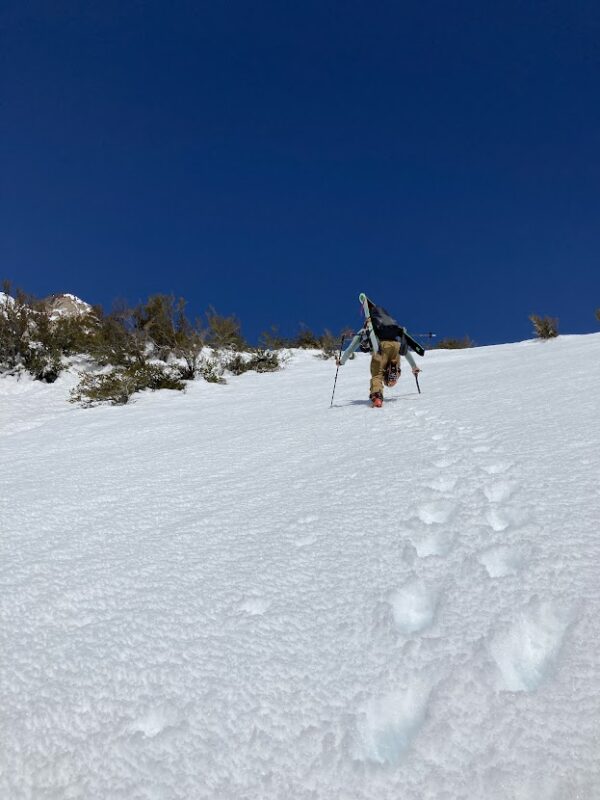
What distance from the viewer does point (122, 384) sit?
23.7ft

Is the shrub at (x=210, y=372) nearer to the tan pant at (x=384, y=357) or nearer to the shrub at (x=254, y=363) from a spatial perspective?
the shrub at (x=254, y=363)

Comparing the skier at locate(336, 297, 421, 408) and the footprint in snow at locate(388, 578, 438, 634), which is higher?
the skier at locate(336, 297, 421, 408)

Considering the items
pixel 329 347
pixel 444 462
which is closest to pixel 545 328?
pixel 329 347

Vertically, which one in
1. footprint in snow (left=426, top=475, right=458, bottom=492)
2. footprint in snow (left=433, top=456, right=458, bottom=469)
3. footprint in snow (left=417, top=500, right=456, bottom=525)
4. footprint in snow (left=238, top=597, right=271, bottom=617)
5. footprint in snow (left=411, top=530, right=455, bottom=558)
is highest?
footprint in snow (left=433, top=456, right=458, bottom=469)

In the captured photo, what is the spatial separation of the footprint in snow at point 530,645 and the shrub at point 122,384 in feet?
22.9

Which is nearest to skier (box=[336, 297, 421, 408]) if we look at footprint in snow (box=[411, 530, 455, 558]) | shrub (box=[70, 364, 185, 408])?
footprint in snow (box=[411, 530, 455, 558])

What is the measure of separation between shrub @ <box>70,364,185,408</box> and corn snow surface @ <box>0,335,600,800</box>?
4.70 metres

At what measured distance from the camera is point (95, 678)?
112cm

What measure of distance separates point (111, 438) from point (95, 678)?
3.73m

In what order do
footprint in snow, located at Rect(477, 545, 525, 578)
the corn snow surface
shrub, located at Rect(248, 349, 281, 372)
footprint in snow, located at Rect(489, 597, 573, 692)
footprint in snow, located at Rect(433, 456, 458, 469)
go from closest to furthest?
the corn snow surface → footprint in snow, located at Rect(489, 597, 573, 692) → footprint in snow, located at Rect(477, 545, 525, 578) → footprint in snow, located at Rect(433, 456, 458, 469) → shrub, located at Rect(248, 349, 281, 372)

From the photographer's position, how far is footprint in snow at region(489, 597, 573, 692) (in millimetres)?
948

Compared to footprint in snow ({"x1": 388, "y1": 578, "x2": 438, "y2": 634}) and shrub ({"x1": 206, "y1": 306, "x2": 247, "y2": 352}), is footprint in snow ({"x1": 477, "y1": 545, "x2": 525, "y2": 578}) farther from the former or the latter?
shrub ({"x1": 206, "y1": 306, "x2": 247, "y2": 352})

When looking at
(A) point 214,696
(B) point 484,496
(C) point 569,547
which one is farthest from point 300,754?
(B) point 484,496

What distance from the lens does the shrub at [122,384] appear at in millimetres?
7168
